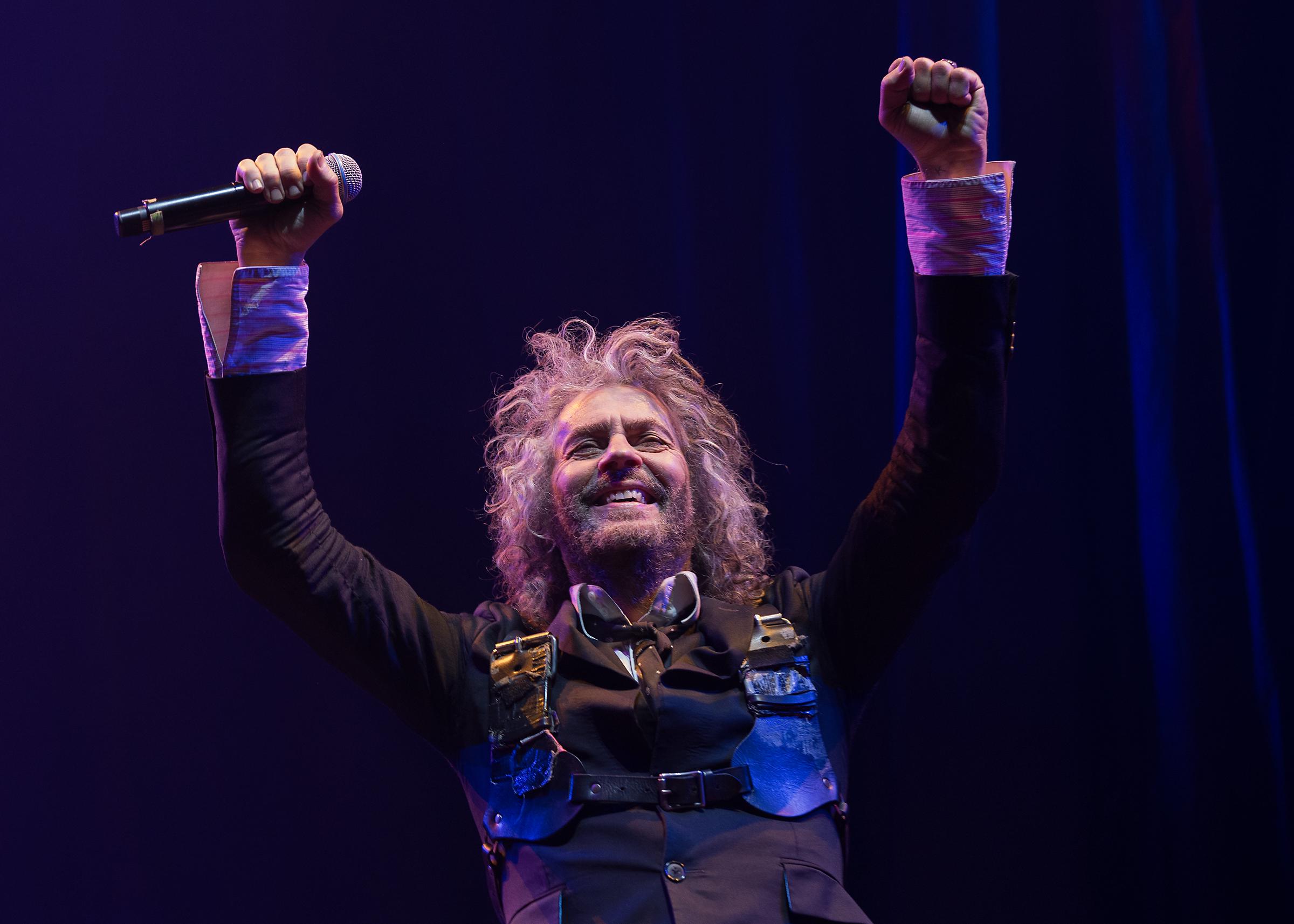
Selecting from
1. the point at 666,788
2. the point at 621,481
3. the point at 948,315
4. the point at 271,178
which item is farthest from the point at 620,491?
the point at 271,178

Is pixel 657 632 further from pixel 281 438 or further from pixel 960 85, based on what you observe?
pixel 960 85

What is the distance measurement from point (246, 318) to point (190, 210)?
224 millimetres

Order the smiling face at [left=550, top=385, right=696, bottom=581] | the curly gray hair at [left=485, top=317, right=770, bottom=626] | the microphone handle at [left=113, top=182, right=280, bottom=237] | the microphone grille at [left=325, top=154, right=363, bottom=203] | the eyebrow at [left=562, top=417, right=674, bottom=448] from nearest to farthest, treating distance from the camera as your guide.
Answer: the microphone handle at [left=113, top=182, right=280, bottom=237]
the microphone grille at [left=325, top=154, right=363, bottom=203]
the smiling face at [left=550, top=385, right=696, bottom=581]
the eyebrow at [left=562, top=417, right=674, bottom=448]
the curly gray hair at [left=485, top=317, right=770, bottom=626]

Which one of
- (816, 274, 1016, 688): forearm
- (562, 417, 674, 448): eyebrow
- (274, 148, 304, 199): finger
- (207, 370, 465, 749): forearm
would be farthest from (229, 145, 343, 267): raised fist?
(816, 274, 1016, 688): forearm

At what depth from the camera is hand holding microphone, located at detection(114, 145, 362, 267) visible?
137 cm

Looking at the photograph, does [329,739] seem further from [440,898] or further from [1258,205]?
[1258,205]

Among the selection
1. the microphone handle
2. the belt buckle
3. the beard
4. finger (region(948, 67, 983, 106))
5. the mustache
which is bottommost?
the belt buckle

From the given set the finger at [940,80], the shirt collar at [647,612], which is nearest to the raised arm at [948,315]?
the finger at [940,80]

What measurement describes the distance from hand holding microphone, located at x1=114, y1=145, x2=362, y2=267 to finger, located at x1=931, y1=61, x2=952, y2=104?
82 cm

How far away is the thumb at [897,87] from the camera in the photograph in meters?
1.46

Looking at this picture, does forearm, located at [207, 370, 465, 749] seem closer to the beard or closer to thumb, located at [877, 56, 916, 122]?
the beard

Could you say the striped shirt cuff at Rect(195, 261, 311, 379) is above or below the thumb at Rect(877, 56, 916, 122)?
below

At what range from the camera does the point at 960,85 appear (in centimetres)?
148

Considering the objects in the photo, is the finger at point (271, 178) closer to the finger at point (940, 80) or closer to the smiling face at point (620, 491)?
the smiling face at point (620, 491)
